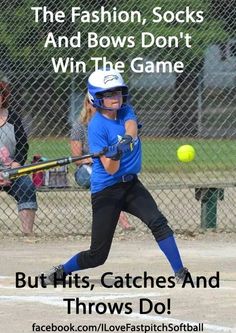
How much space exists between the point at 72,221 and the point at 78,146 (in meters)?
1.15

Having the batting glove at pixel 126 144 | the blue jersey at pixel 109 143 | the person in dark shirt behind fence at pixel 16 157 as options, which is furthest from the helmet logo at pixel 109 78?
the person in dark shirt behind fence at pixel 16 157

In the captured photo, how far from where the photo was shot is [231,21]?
36.9 ft

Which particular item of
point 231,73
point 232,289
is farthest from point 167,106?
point 232,289

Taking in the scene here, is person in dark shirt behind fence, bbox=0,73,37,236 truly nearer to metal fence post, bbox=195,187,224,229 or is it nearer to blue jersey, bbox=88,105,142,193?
metal fence post, bbox=195,187,224,229

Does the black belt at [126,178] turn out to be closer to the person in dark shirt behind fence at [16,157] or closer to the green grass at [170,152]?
the person in dark shirt behind fence at [16,157]

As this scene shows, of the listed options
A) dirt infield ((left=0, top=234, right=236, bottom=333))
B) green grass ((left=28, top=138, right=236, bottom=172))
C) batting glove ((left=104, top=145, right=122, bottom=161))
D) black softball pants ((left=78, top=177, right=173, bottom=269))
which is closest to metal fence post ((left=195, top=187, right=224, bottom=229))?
dirt infield ((left=0, top=234, right=236, bottom=333))

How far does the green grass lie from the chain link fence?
4.1 inches

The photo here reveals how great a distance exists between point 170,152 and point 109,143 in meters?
8.21

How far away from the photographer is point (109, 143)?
7605mm

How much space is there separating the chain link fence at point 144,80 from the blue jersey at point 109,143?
9.29 ft

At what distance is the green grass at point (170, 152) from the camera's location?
14.1 m

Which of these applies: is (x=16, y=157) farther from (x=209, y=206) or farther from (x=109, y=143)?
(x=109, y=143)

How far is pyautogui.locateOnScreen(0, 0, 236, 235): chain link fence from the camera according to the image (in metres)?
10.8

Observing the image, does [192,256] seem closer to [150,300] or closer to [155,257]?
[155,257]
